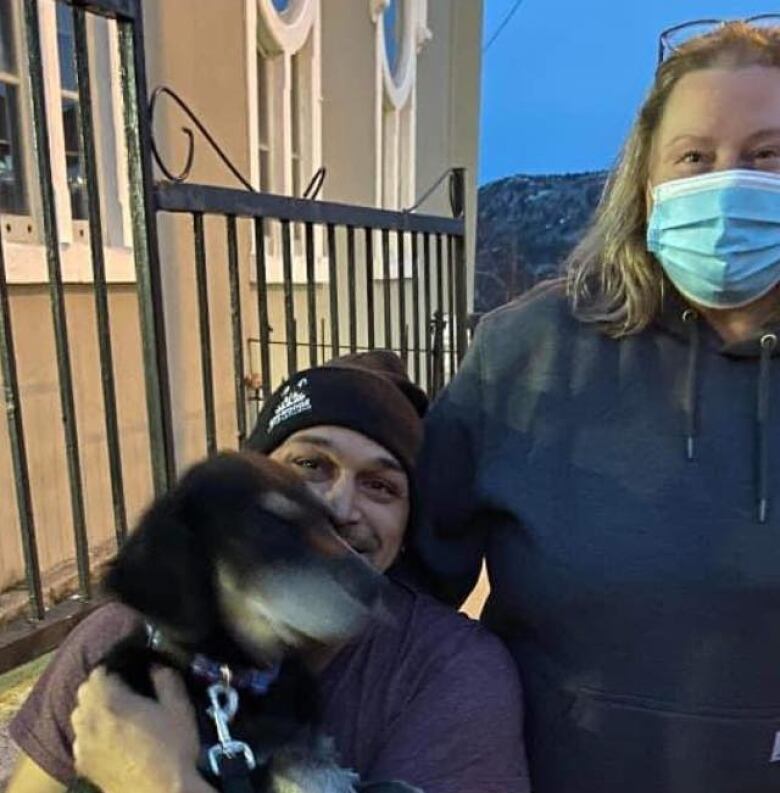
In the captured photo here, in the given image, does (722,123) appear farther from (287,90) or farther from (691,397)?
(287,90)

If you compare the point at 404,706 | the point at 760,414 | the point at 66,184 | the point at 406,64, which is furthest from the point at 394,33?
the point at 404,706

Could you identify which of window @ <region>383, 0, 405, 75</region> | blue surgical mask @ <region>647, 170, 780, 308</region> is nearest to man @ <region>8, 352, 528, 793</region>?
blue surgical mask @ <region>647, 170, 780, 308</region>

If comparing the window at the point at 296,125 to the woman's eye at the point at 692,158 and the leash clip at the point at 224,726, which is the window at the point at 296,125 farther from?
the leash clip at the point at 224,726

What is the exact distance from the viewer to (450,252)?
196 inches

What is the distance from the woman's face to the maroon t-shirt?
85 cm

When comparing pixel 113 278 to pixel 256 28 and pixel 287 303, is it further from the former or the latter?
pixel 256 28

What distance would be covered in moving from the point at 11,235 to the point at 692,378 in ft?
9.52

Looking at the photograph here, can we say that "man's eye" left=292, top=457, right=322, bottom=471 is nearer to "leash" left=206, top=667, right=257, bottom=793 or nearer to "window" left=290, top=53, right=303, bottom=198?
"leash" left=206, top=667, right=257, bottom=793

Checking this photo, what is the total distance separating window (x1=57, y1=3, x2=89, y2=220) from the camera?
3.95 m

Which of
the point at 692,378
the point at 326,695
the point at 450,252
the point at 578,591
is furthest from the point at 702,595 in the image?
the point at 450,252

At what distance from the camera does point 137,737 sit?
4.34 ft

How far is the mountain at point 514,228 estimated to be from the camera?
1112cm

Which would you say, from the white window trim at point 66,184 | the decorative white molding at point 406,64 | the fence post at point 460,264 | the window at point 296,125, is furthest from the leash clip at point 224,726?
the decorative white molding at point 406,64

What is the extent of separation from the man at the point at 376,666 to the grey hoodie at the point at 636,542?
106mm
